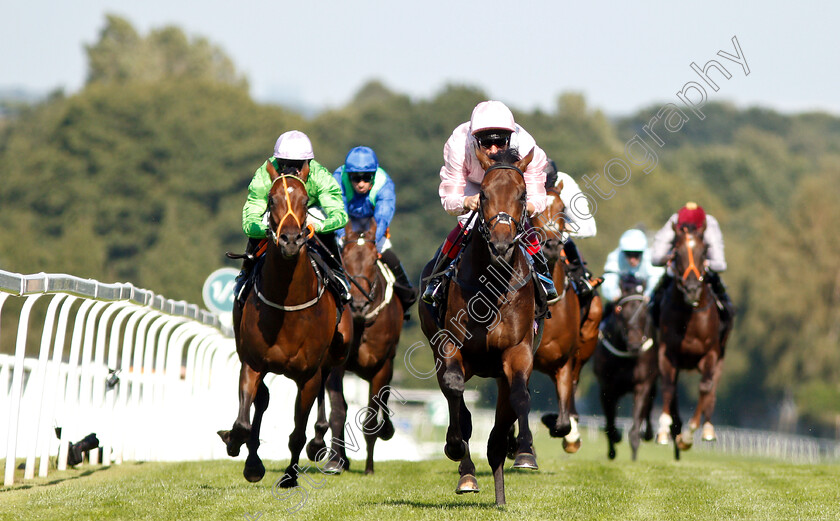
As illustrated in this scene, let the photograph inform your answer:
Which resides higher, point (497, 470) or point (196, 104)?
point (196, 104)

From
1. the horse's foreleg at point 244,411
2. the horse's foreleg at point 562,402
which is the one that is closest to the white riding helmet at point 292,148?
the horse's foreleg at point 244,411

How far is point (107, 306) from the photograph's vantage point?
10.7 m

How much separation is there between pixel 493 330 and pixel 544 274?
1090 mm

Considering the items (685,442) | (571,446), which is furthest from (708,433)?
(571,446)

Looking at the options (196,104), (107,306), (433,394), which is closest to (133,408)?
(107,306)

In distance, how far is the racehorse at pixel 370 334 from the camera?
10.9m

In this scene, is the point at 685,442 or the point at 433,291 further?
the point at 685,442

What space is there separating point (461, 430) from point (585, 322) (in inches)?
171

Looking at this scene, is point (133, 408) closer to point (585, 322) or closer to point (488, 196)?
point (585, 322)

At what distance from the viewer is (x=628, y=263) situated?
15.5 m

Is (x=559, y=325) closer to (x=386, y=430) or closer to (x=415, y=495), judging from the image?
(x=386, y=430)

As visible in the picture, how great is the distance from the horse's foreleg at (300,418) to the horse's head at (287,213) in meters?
1.14

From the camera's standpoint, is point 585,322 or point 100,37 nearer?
point 585,322

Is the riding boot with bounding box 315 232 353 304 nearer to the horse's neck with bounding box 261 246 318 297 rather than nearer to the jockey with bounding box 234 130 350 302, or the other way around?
the jockey with bounding box 234 130 350 302
